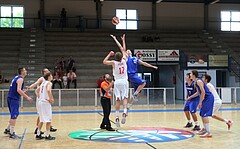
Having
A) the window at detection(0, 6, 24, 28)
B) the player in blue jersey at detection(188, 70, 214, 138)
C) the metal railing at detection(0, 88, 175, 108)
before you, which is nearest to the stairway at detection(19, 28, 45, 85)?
the window at detection(0, 6, 24, 28)

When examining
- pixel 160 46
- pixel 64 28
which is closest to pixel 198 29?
pixel 160 46

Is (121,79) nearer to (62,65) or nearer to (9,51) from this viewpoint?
(62,65)

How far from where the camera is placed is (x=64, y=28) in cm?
3200

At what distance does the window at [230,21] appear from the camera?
3609cm

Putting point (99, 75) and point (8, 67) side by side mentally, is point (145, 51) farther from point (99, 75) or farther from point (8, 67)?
point (8, 67)

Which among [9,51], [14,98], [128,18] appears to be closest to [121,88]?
[14,98]

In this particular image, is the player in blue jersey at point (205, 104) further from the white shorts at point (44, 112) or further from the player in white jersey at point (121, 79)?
the white shorts at point (44, 112)

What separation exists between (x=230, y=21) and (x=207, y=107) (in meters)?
28.2

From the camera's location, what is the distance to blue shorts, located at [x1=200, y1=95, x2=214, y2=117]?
995cm

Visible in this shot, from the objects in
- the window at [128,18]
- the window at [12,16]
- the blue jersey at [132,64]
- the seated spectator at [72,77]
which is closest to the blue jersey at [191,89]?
the blue jersey at [132,64]

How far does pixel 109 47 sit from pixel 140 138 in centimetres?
2043

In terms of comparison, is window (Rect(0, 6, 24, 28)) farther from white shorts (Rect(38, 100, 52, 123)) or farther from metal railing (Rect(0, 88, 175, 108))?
white shorts (Rect(38, 100, 52, 123))

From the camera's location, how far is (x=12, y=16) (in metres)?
32.2

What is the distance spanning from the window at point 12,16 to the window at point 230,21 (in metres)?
19.2
